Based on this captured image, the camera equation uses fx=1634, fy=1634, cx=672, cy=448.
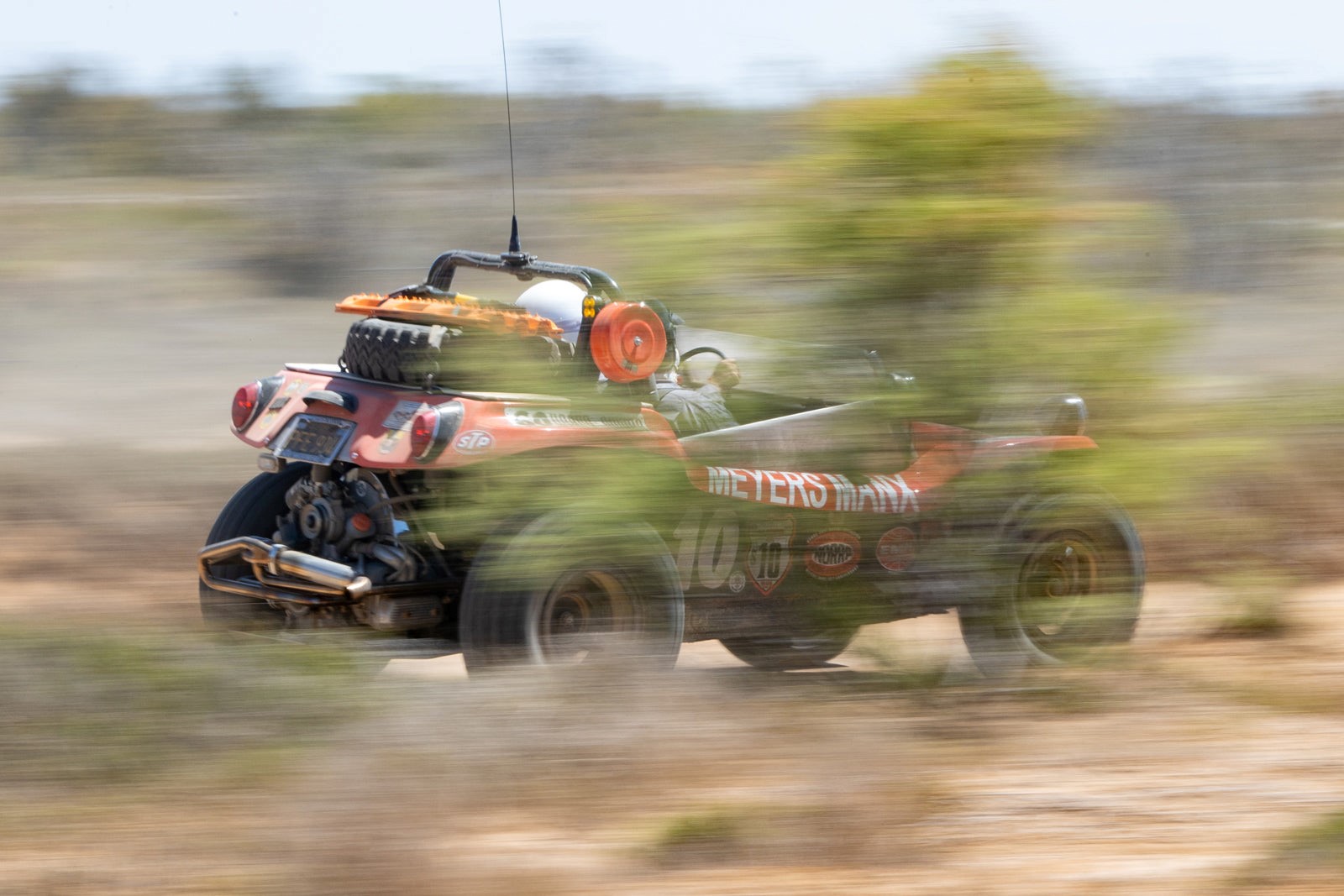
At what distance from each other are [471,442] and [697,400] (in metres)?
0.93

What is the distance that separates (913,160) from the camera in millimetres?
5109

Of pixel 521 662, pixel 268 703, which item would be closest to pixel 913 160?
pixel 521 662

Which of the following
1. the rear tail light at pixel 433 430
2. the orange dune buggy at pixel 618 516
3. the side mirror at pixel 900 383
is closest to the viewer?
the side mirror at pixel 900 383

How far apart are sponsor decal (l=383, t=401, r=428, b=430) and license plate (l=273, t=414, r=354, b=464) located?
18 centimetres

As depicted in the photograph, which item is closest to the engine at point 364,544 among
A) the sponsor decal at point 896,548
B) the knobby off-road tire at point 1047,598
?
the sponsor decal at point 896,548

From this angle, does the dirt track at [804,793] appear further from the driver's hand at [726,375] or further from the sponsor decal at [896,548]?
the driver's hand at [726,375]

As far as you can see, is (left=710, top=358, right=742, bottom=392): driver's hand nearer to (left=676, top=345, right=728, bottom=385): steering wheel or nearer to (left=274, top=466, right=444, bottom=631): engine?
(left=676, top=345, right=728, bottom=385): steering wheel

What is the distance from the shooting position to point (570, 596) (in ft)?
18.5

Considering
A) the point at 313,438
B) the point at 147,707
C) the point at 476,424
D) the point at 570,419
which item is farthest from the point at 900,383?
the point at 147,707

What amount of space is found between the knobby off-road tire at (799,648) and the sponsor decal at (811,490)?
47 cm

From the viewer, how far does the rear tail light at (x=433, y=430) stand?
18.5 feet

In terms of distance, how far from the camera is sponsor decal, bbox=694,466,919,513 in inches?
215

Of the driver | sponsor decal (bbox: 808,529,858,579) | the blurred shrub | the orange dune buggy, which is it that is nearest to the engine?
the orange dune buggy

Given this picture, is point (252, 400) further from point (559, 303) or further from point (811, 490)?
point (811, 490)
